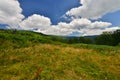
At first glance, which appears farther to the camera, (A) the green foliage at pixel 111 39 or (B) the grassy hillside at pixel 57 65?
(A) the green foliage at pixel 111 39

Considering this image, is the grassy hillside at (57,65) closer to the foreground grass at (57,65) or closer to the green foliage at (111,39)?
the foreground grass at (57,65)

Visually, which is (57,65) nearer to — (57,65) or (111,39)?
(57,65)

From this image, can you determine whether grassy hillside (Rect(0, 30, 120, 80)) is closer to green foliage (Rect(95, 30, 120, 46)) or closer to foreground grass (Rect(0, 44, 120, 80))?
foreground grass (Rect(0, 44, 120, 80))

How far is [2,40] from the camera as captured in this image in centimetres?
4459

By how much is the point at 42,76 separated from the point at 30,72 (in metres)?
1.78

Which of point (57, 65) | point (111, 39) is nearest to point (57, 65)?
Answer: point (57, 65)

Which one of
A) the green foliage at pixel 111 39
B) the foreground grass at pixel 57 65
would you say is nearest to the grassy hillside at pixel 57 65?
the foreground grass at pixel 57 65

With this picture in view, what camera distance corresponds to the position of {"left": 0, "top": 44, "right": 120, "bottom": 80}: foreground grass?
63.5 ft

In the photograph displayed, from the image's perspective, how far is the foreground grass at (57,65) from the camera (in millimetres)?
19353

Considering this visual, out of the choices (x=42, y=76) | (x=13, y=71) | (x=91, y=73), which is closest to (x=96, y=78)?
(x=91, y=73)

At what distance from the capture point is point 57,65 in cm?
2164

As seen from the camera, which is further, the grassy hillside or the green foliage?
the green foliage

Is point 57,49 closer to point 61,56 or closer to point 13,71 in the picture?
point 61,56

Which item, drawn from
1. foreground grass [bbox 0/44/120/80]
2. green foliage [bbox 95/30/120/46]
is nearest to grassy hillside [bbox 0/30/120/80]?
foreground grass [bbox 0/44/120/80]
